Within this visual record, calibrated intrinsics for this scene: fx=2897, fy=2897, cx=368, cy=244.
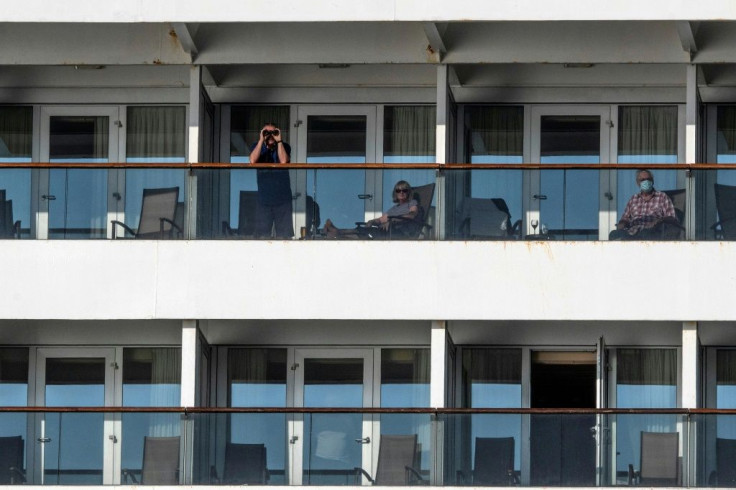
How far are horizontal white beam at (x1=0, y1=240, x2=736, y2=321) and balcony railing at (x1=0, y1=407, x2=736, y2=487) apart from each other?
3.85ft

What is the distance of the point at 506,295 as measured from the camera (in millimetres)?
32219

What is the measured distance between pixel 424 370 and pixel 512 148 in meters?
2.94

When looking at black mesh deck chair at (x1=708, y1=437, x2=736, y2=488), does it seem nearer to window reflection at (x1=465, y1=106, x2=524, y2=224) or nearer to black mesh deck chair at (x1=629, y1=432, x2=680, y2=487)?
black mesh deck chair at (x1=629, y1=432, x2=680, y2=487)

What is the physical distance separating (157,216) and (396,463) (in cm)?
393

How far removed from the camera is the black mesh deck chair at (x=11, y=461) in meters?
31.7

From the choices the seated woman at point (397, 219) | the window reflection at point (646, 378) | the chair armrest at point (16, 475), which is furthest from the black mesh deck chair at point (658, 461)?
the chair armrest at point (16, 475)

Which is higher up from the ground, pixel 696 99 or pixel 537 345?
pixel 696 99

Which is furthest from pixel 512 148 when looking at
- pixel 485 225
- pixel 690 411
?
pixel 690 411

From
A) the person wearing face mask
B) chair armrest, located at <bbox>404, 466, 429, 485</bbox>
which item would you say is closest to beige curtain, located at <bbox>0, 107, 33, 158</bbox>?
chair armrest, located at <bbox>404, 466, 429, 485</bbox>

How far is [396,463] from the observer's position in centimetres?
3169

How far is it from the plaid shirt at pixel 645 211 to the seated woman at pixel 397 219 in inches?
92.3

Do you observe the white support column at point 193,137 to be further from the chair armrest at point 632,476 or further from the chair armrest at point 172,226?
the chair armrest at point 632,476
